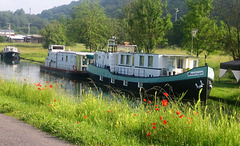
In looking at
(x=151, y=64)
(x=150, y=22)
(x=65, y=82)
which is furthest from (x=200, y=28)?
(x=65, y=82)

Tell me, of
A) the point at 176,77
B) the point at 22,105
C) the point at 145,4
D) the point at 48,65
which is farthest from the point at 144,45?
the point at 22,105

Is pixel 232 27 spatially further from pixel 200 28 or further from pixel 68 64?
pixel 68 64

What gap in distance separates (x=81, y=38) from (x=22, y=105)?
173 feet

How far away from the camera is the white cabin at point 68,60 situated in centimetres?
4328

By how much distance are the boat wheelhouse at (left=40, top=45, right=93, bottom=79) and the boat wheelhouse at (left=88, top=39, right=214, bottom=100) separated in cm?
539

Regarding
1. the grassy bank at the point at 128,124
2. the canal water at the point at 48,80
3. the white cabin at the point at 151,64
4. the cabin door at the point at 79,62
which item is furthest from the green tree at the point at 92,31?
the grassy bank at the point at 128,124

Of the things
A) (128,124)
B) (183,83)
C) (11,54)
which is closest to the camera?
(128,124)

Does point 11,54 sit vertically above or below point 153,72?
above

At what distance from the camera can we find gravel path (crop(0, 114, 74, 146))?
799 cm

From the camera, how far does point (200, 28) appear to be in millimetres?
36000

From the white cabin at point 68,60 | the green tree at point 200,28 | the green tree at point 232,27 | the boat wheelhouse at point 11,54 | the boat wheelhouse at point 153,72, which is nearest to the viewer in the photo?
the boat wheelhouse at point 153,72

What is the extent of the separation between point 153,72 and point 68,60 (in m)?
21.1

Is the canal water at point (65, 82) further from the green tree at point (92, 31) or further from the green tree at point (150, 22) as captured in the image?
the green tree at point (92, 31)

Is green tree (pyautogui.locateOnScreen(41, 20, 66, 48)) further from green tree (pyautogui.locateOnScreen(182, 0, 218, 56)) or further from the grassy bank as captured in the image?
the grassy bank
